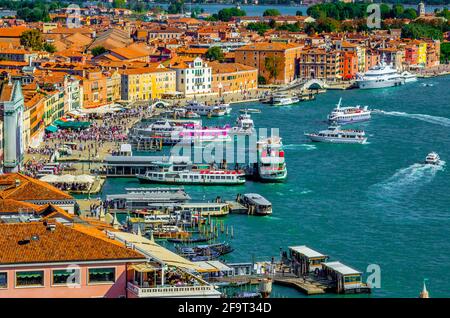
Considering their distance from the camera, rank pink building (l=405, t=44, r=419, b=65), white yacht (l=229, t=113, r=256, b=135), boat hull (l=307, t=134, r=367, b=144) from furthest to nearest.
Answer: pink building (l=405, t=44, r=419, b=65), white yacht (l=229, t=113, r=256, b=135), boat hull (l=307, t=134, r=367, b=144)

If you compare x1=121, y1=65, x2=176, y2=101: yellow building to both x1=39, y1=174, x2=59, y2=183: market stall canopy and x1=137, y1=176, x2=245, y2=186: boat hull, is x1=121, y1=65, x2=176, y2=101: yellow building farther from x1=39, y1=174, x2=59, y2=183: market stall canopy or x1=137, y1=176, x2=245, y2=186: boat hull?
x1=39, y1=174, x2=59, y2=183: market stall canopy

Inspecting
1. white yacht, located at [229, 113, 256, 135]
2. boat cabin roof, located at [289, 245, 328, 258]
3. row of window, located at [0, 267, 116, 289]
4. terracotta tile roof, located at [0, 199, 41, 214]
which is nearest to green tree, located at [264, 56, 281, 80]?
white yacht, located at [229, 113, 256, 135]

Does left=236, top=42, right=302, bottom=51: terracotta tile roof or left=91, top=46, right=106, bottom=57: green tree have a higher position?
left=236, top=42, right=302, bottom=51: terracotta tile roof

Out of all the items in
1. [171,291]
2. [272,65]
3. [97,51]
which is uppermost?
[171,291]

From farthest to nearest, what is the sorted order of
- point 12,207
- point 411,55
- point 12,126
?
point 411,55, point 12,126, point 12,207

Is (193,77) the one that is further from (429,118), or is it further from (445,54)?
(445,54)

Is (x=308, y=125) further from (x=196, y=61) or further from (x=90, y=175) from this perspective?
(x=90, y=175)

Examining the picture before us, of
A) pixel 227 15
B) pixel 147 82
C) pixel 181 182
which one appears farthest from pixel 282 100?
pixel 227 15
